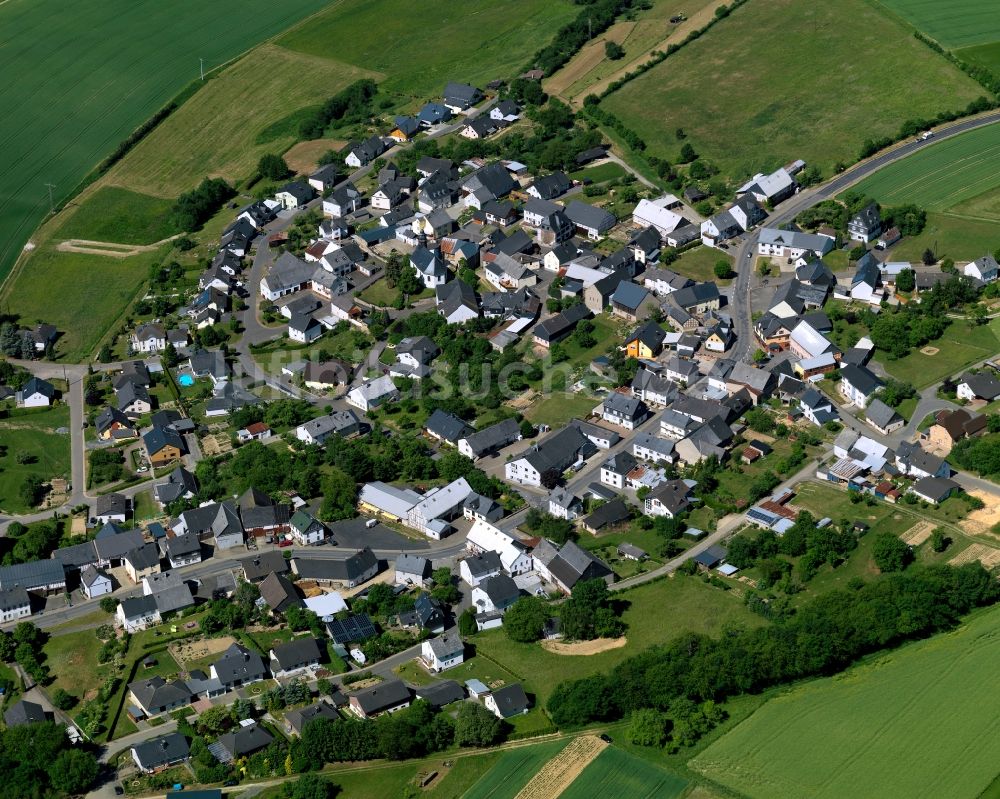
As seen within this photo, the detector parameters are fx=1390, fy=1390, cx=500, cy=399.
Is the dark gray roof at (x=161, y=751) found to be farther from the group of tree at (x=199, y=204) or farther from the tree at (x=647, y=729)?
the group of tree at (x=199, y=204)

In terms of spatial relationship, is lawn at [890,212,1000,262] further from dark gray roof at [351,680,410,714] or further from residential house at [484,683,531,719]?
dark gray roof at [351,680,410,714]

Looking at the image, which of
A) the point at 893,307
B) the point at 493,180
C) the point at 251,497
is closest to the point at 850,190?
the point at 893,307

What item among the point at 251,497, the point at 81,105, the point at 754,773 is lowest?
the point at 754,773

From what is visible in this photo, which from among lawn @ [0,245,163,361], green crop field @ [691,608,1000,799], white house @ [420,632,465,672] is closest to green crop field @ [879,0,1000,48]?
lawn @ [0,245,163,361]

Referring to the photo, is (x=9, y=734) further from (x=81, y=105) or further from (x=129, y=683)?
(x=81, y=105)

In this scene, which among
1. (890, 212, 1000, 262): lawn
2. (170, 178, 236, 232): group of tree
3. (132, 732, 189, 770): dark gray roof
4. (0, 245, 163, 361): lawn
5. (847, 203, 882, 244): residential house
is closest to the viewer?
(132, 732, 189, 770): dark gray roof

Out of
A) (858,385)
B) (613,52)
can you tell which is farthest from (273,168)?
(858,385)

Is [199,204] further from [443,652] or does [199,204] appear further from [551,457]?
[443,652]
